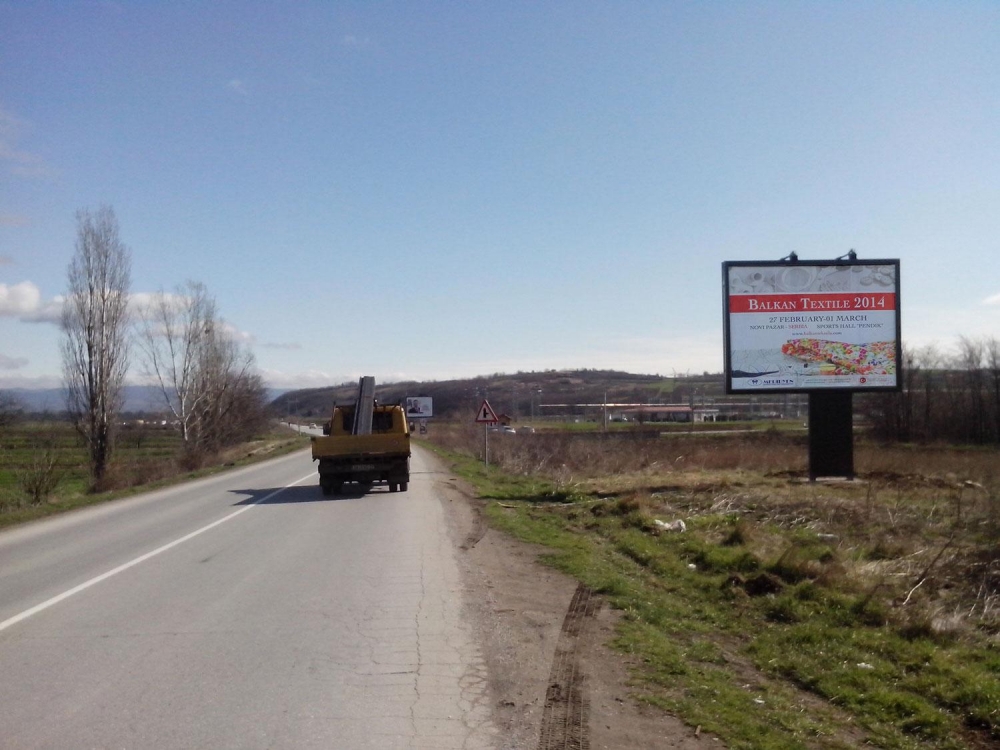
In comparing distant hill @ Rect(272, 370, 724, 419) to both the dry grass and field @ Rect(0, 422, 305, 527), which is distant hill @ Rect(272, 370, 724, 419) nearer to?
field @ Rect(0, 422, 305, 527)

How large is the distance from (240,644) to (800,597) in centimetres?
594

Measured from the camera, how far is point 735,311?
23.0 m

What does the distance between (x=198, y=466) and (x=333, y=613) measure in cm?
3617

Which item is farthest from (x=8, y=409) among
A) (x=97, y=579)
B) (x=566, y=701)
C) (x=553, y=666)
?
(x=566, y=701)

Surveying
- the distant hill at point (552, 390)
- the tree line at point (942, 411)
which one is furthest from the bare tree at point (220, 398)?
the tree line at point (942, 411)

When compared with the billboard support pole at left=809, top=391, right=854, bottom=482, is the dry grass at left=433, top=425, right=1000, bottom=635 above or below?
below

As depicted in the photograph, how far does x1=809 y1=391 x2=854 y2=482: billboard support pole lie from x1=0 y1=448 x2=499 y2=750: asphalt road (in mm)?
12893

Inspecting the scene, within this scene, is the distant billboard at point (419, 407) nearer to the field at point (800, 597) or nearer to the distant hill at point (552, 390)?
the distant hill at point (552, 390)

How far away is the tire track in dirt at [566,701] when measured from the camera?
17.5 feet

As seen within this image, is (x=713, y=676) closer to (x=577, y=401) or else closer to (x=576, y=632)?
(x=576, y=632)

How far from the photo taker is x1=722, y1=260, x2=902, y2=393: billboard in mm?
22969

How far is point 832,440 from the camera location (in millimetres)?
23344

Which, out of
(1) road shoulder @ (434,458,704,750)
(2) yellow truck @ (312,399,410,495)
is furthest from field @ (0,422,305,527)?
(1) road shoulder @ (434,458,704,750)

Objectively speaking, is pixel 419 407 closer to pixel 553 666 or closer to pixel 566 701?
pixel 553 666
